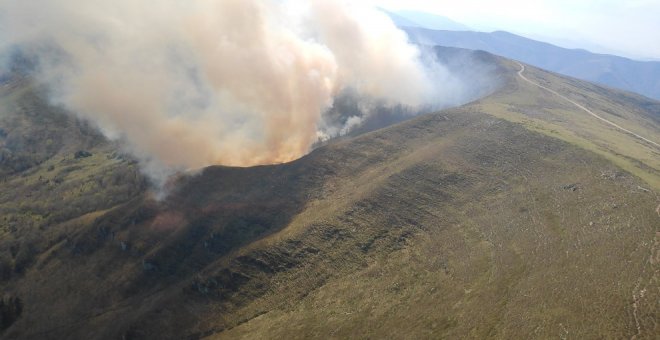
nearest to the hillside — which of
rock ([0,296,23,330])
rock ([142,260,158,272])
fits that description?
rock ([142,260,158,272])

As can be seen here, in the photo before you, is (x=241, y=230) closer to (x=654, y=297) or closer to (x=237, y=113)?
(x=237, y=113)

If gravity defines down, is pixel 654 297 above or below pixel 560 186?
below

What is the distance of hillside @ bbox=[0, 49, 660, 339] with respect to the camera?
235ft

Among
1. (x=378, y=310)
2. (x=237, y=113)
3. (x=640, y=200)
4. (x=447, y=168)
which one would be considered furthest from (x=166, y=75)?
(x=640, y=200)

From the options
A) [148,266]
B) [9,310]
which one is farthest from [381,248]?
[9,310]

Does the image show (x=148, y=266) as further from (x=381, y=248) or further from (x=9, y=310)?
(x=381, y=248)

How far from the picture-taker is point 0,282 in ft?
397

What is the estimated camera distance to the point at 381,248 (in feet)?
319

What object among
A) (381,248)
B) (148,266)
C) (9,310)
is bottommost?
(9,310)

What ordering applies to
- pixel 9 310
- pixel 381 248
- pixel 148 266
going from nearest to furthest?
pixel 381 248
pixel 9 310
pixel 148 266

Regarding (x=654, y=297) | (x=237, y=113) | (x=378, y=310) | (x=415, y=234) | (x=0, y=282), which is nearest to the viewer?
(x=654, y=297)

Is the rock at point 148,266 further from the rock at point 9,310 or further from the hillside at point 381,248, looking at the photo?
the rock at point 9,310

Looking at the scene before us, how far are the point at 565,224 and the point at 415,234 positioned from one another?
98.9ft

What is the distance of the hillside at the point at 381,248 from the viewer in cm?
7150
